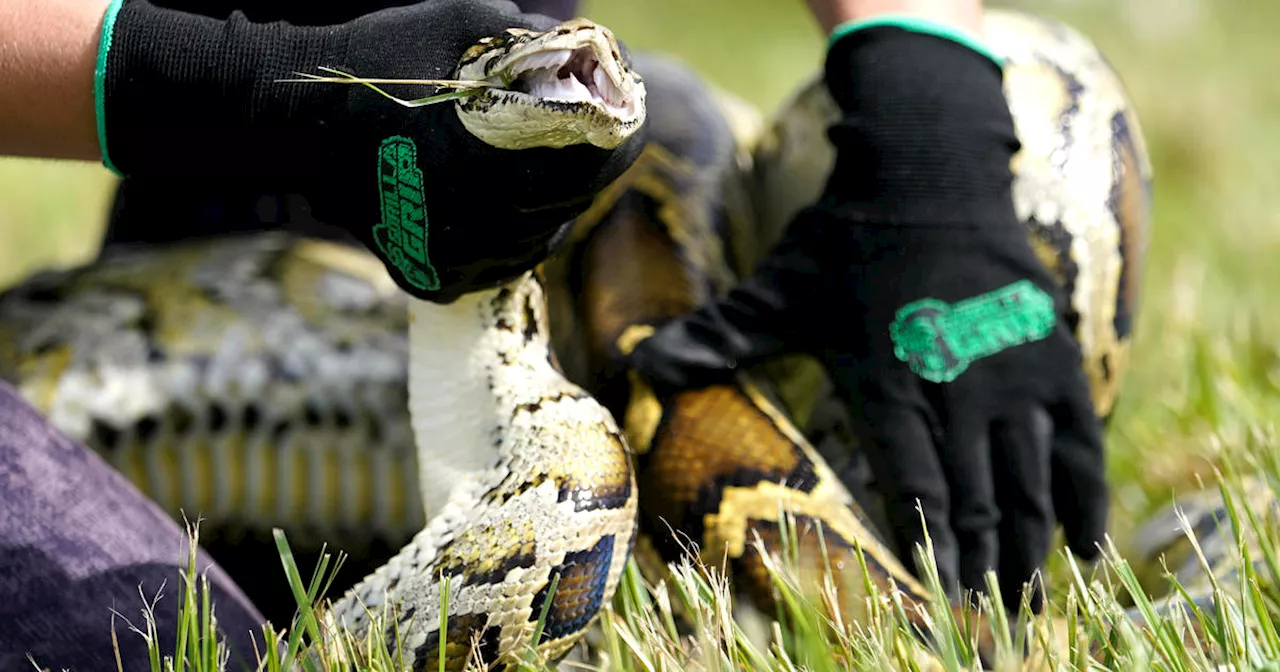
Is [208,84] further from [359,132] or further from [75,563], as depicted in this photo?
[75,563]

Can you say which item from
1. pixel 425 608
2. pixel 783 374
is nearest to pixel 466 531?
pixel 425 608

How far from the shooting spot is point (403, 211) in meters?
1.96

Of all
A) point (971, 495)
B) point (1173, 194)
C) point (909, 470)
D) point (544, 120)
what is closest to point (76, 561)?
point (544, 120)

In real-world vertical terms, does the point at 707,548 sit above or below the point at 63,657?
above

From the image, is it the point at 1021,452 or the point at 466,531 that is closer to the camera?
the point at 466,531

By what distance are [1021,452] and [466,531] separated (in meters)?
1.10

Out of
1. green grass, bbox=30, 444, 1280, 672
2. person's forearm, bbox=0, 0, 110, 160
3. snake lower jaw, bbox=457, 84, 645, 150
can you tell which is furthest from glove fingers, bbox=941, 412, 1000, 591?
person's forearm, bbox=0, 0, 110, 160

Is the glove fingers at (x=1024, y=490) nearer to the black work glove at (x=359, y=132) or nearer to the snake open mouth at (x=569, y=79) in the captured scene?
the black work glove at (x=359, y=132)

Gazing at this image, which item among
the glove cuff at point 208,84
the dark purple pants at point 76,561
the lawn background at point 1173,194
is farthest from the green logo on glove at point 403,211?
the lawn background at point 1173,194

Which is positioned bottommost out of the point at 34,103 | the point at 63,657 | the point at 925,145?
the point at 63,657

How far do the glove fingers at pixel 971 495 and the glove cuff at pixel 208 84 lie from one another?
131cm

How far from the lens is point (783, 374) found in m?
2.85

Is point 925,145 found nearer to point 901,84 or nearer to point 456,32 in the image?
point 901,84

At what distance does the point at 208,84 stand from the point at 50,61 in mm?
265
